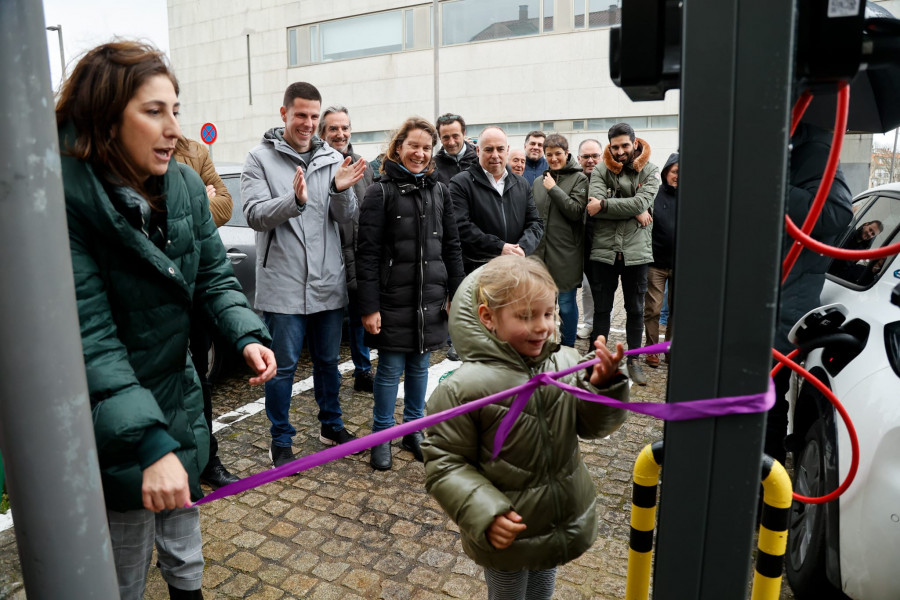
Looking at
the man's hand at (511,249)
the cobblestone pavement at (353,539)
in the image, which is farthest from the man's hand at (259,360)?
the man's hand at (511,249)

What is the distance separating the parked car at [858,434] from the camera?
7.14 ft

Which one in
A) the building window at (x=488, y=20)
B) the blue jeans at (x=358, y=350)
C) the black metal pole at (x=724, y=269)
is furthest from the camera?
the building window at (x=488, y=20)

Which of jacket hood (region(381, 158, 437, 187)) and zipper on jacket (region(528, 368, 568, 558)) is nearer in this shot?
zipper on jacket (region(528, 368, 568, 558))

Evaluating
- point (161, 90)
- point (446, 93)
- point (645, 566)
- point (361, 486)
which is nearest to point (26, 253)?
point (161, 90)

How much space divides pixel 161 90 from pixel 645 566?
1.80m

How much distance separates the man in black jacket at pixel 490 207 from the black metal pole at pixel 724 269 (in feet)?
12.1

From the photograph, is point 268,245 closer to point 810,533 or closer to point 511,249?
point 511,249

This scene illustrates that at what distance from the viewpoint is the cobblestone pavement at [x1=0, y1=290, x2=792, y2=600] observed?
2920 millimetres

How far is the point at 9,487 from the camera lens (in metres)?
1.31

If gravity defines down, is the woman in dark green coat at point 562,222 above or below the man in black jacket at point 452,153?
below

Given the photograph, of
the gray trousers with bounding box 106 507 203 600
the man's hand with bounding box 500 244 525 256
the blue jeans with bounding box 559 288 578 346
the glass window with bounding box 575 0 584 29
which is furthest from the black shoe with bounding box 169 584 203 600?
the glass window with bounding box 575 0 584 29

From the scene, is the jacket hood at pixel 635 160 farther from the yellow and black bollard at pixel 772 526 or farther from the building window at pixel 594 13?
the building window at pixel 594 13

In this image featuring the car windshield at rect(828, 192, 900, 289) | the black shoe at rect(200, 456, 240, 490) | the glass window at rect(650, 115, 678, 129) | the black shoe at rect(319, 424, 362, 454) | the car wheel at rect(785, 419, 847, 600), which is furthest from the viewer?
the glass window at rect(650, 115, 678, 129)

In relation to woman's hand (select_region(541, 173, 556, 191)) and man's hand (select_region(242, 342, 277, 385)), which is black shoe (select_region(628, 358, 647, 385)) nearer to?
woman's hand (select_region(541, 173, 556, 191))
